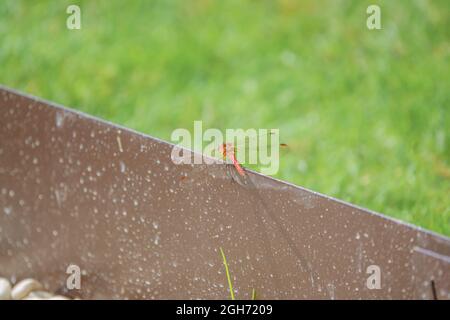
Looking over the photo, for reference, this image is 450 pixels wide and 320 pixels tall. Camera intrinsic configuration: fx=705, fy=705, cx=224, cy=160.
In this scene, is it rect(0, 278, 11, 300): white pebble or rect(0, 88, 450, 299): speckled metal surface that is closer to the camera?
rect(0, 88, 450, 299): speckled metal surface

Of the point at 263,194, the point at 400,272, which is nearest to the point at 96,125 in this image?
the point at 263,194

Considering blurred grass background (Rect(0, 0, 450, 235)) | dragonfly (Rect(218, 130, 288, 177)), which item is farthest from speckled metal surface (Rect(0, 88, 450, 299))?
blurred grass background (Rect(0, 0, 450, 235))

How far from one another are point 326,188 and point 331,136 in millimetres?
440

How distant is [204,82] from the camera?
11.8ft

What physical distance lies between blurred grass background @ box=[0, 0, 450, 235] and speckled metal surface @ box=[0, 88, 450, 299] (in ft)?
3.12

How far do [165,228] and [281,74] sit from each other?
5.86ft

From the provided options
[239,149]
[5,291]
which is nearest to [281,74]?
[239,149]

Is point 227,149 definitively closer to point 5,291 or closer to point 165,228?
point 165,228

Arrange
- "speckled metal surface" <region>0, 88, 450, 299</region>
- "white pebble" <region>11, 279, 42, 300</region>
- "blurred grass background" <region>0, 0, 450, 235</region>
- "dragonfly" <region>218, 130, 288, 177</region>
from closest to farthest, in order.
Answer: "speckled metal surface" <region>0, 88, 450, 299</region> < "dragonfly" <region>218, 130, 288, 177</region> < "white pebble" <region>11, 279, 42, 300</region> < "blurred grass background" <region>0, 0, 450, 235</region>

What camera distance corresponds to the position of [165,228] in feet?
6.46

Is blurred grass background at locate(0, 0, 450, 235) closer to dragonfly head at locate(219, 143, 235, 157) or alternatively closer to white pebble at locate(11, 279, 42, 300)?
dragonfly head at locate(219, 143, 235, 157)

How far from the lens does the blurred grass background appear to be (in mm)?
2985

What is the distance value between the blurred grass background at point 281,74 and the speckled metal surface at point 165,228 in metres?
0.95
